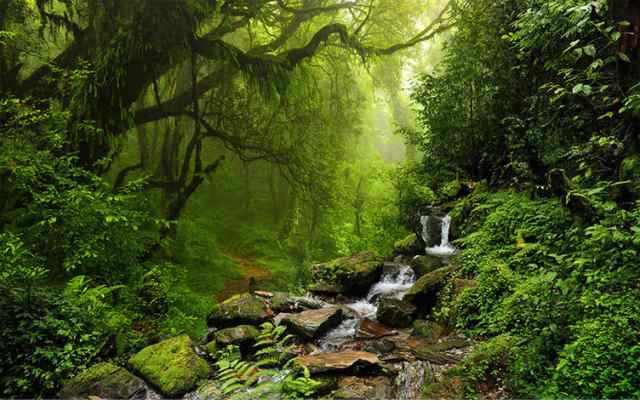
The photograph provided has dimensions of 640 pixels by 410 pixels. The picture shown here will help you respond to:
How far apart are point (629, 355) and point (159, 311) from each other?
5677mm

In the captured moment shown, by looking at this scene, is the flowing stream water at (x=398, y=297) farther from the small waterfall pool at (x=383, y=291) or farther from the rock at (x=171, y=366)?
the rock at (x=171, y=366)

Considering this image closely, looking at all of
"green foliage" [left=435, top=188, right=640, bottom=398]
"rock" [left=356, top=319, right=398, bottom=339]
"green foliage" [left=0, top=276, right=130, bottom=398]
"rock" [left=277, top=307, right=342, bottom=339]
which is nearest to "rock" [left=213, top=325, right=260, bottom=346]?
"rock" [left=277, top=307, right=342, bottom=339]

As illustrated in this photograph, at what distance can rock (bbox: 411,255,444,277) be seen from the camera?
22.2 feet

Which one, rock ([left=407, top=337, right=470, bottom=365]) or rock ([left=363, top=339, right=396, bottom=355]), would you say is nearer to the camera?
rock ([left=407, top=337, right=470, bottom=365])

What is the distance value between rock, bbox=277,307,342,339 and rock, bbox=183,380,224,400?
5.22 ft

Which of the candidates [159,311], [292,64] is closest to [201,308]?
[159,311]

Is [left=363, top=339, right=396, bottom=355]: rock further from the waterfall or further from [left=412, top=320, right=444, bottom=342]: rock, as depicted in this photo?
the waterfall

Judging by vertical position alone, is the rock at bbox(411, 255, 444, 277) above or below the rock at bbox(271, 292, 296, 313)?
above

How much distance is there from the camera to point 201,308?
7.49 meters

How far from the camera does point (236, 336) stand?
16.7ft

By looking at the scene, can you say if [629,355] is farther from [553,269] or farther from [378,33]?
[378,33]

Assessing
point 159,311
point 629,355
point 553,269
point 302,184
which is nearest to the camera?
point 629,355

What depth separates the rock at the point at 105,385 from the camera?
3.56m

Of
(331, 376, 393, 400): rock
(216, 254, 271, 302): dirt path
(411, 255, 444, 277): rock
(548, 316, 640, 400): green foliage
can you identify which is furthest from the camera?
(216, 254, 271, 302): dirt path
